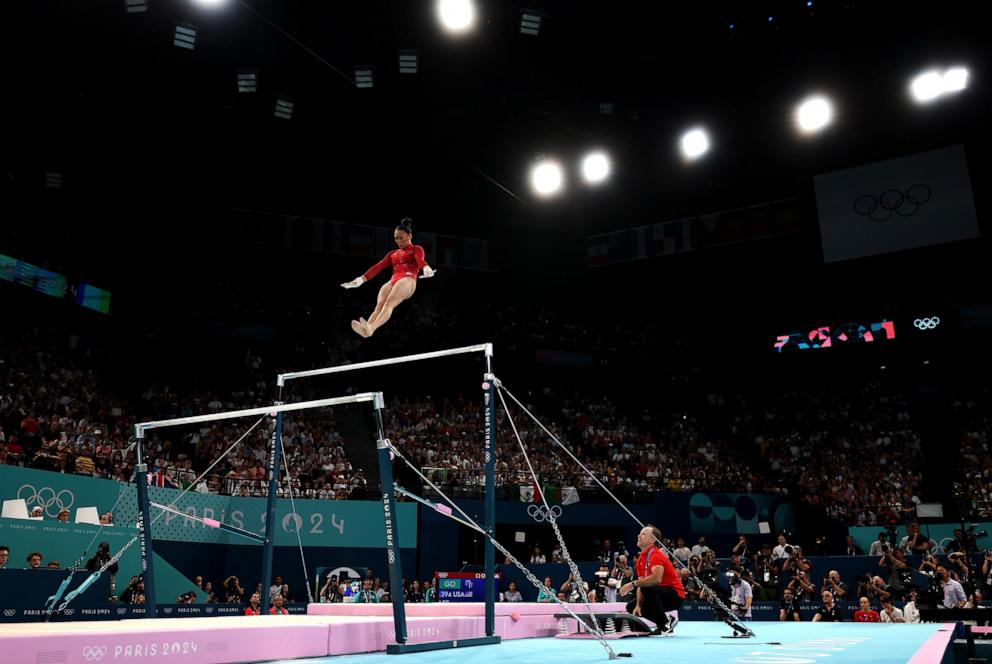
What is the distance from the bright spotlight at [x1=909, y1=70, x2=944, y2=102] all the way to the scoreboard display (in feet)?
50.0

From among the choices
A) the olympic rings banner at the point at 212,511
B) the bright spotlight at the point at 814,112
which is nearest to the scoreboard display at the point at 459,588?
the olympic rings banner at the point at 212,511

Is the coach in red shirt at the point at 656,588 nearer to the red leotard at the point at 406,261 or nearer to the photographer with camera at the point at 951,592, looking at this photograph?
the red leotard at the point at 406,261

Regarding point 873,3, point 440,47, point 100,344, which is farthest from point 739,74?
point 100,344

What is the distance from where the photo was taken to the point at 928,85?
17.6 m

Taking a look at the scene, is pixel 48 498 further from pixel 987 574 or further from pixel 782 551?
pixel 987 574

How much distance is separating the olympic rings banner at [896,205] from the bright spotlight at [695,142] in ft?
19.3

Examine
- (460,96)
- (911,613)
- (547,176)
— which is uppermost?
(460,96)

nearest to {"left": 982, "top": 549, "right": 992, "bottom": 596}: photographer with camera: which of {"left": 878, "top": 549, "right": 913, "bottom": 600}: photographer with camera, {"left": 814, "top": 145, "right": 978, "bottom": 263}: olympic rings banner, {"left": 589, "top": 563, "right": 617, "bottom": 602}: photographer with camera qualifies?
{"left": 878, "top": 549, "right": 913, "bottom": 600}: photographer with camera

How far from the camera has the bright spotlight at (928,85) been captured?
57.3 feet

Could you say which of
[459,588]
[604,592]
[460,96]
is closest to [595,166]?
[460,96]

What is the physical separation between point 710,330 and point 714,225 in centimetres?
735

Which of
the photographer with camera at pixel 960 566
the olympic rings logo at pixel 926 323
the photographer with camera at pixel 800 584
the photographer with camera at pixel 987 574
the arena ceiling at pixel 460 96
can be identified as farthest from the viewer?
the olympic rings logo at pixel 926 323

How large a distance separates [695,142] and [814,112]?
3049 millimetres

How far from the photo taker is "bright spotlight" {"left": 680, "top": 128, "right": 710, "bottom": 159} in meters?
20.1
